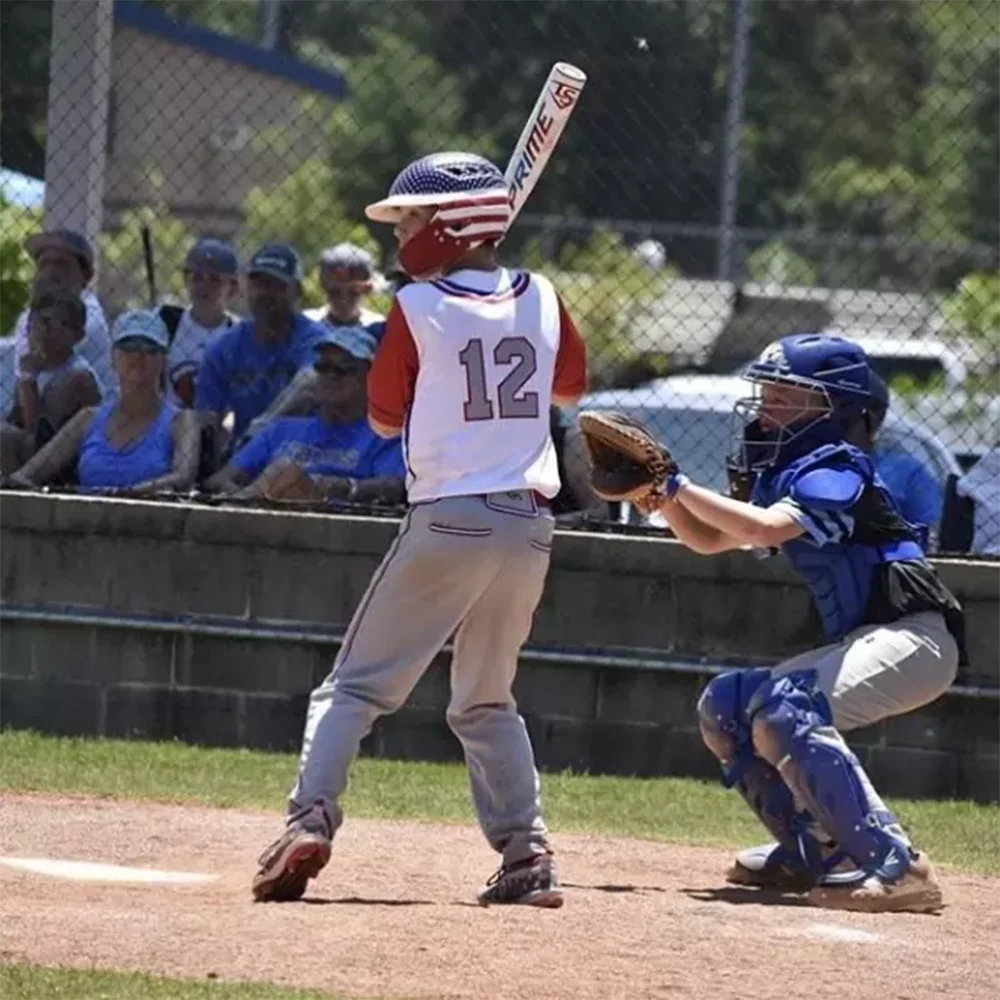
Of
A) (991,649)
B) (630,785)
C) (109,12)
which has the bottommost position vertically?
(630,785)

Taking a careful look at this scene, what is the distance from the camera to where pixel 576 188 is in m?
23.9

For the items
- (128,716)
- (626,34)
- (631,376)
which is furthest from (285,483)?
(631,376)

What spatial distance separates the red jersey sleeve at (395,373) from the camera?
6.00 meters

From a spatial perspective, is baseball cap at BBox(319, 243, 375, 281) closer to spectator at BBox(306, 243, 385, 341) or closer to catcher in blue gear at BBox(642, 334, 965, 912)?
spectator at BBox(306, 243, 385, 341)

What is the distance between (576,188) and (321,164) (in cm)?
286

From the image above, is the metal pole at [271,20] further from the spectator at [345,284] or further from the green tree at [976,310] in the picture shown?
the green tree at [976,310]

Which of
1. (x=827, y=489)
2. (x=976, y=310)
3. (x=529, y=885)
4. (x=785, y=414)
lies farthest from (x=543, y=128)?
(x=976, y=310)

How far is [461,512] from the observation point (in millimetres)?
5980

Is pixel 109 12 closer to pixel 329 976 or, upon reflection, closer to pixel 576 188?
pixel 329 976

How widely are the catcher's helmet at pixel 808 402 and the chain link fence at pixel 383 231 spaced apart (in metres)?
2.77

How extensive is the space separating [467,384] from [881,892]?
1674mm

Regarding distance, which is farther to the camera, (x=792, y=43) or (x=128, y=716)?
(x=792, y=43)

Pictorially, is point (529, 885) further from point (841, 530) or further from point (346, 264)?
point (346, 264)

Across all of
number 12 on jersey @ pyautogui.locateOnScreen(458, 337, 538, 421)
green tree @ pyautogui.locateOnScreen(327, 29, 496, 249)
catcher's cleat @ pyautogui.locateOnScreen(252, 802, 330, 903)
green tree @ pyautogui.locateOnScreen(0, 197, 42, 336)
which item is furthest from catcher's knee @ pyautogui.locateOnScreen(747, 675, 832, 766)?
green tree @ pyautogui.locateOnScreen(327, 29, 496, 249)
